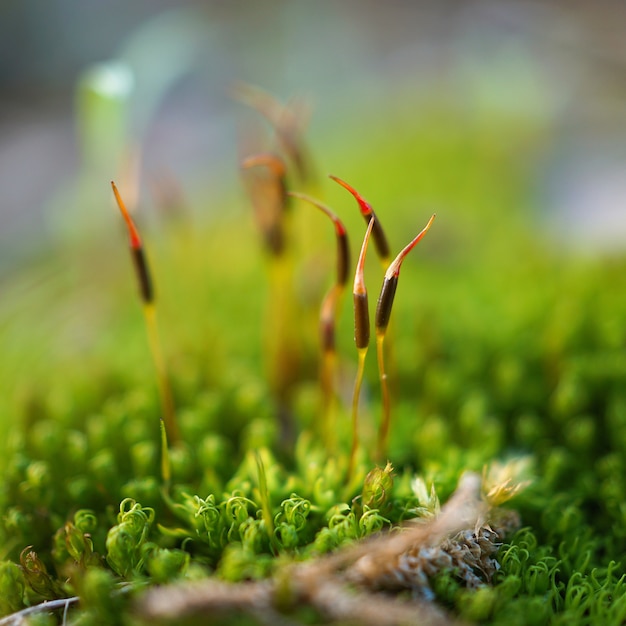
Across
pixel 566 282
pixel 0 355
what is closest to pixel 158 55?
pixel 0 355

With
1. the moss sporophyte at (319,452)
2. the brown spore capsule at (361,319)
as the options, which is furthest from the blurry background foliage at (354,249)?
the brown spore capsule at (361,319)

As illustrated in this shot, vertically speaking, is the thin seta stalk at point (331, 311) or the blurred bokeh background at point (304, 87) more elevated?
the blurred bokeh background at point (304, 87)

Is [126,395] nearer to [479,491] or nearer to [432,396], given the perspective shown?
[432,396]

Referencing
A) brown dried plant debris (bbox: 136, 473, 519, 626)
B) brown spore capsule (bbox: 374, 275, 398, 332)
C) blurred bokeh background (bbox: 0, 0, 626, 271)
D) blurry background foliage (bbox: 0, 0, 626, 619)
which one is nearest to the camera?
brown dried plant debris (bbox: 136, 473, 519, 626)

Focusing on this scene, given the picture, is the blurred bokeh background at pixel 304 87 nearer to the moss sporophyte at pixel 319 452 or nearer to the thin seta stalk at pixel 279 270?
the thin seta stalk at pixel 279 270

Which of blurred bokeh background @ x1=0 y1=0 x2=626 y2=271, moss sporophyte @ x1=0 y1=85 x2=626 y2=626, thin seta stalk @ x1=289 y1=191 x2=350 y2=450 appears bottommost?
moss sporophyte @ x1=0 y1=85 x2=626 y2=626

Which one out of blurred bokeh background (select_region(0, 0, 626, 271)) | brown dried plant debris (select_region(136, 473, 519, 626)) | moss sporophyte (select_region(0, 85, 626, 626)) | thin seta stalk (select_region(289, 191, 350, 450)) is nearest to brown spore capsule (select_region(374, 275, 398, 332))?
moss sporophyte (select_region(0, 85, 626, 626))

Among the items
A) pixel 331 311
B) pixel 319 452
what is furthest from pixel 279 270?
pixel 319 452

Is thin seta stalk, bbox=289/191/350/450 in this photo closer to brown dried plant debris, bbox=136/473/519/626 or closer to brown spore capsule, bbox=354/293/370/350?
brown spore capsule, bbox=354/293/370/350
